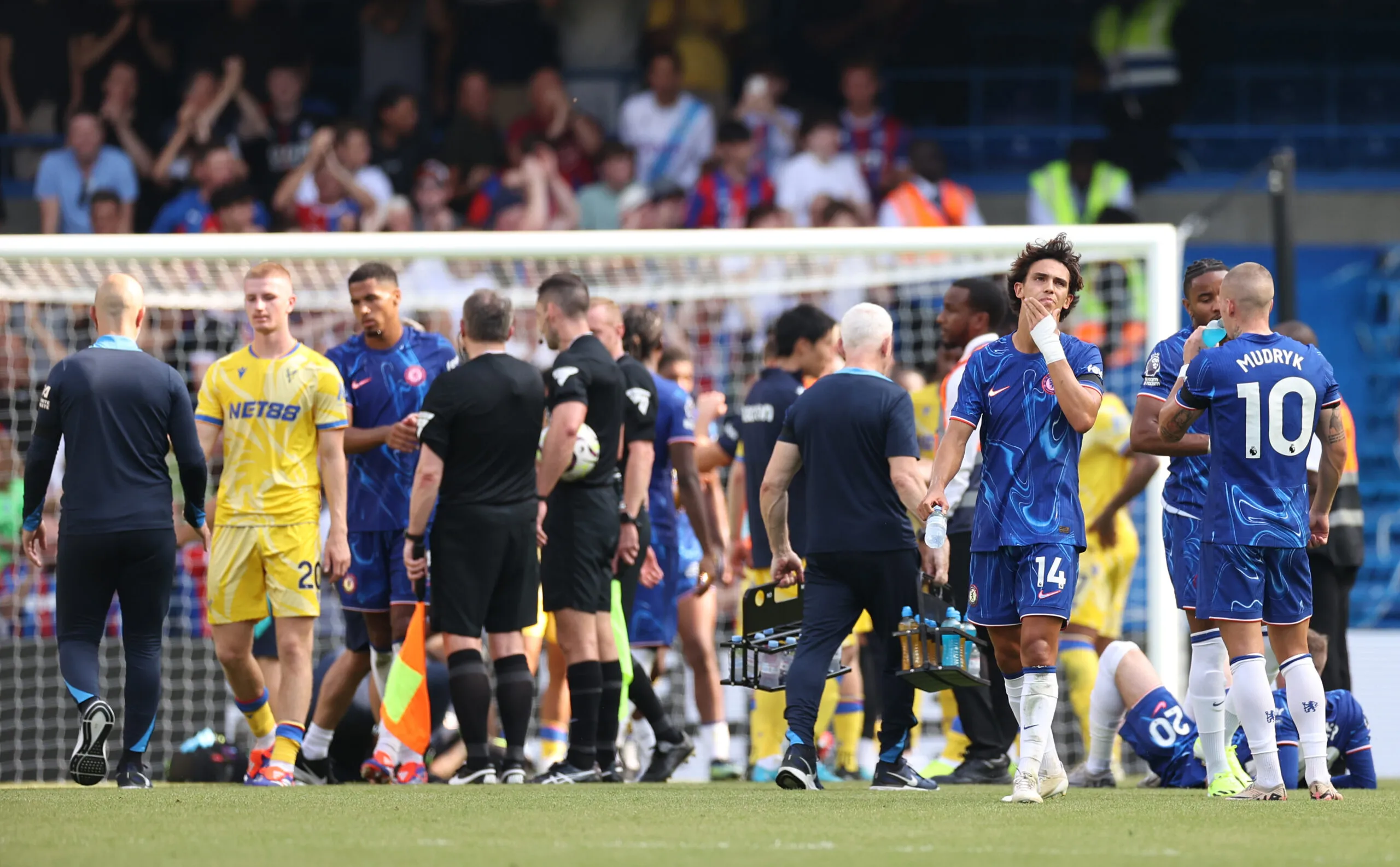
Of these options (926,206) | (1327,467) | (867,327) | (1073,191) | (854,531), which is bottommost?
(854,531)

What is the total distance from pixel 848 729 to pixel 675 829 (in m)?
4.32

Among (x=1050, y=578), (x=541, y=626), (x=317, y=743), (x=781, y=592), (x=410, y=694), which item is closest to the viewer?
(x=1050, y=578)

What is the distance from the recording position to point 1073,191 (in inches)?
650

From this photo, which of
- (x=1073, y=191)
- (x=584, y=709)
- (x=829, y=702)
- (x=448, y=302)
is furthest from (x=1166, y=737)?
(x=1073, y=191)

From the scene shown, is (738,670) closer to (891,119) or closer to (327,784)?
(327,784)

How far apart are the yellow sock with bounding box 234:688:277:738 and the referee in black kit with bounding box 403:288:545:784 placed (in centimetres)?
89

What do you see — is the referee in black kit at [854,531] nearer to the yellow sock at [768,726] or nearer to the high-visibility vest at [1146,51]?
the yellow sock at [768,726]

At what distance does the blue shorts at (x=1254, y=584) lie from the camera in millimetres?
6953

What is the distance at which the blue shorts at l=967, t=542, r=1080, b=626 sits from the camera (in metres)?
6.74

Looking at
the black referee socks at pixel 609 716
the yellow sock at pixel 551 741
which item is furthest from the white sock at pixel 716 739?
the black referee socks at pixel 609 716

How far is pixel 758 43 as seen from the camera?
18.5 meters

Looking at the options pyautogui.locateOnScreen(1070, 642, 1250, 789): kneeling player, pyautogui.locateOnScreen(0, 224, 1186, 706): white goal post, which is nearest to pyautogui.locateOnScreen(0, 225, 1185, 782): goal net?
pyautogui.locateOnScreen(0, 224, 1186, 706): white goal post

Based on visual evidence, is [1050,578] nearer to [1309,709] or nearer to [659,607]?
[1309,709]

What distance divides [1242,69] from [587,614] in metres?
12.8
